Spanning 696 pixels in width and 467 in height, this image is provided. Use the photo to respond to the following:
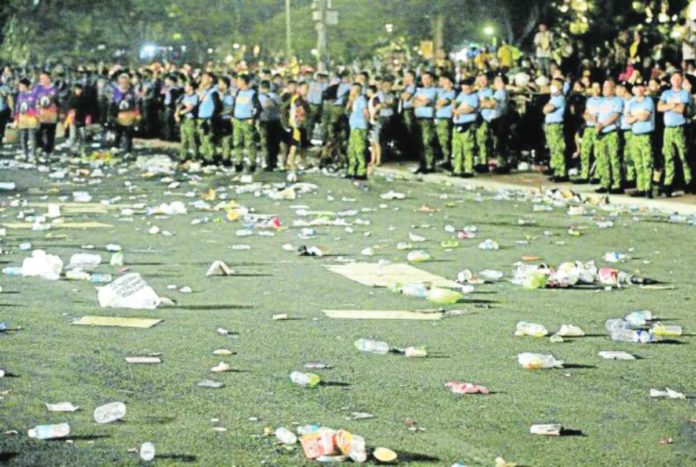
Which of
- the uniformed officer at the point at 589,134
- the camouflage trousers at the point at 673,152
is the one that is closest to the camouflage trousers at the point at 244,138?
the uniformed officer at the point at 589,134

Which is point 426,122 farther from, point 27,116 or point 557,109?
point 27,116

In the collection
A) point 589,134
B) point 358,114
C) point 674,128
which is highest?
point 674,128

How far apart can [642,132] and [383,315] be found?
12061mm

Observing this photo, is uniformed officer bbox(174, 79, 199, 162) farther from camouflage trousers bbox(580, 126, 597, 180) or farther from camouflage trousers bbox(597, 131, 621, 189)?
camouflage trousers bbox(597, 131, 621, 189)

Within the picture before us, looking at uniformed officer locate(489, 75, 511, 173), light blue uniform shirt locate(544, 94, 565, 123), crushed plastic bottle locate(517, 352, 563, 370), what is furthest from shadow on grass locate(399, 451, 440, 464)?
uniformed officer locate(489, 75, 511, 173)

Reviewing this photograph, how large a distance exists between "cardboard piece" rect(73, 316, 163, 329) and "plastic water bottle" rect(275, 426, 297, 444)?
11.4ft

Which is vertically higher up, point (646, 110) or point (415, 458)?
point (646, 110)

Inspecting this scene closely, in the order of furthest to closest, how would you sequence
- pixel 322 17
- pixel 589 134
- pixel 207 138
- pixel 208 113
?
1. pixel 322 17
2. pixel 207 138
3. pixel 208 113
4. pixel 589 134

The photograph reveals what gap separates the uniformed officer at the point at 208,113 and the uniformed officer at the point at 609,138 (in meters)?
10.1

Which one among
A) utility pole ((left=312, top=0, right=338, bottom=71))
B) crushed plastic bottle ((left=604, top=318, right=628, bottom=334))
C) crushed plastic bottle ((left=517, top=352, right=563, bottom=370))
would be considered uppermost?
utility pole ((left=312, top=0, right=338, bottom=71))

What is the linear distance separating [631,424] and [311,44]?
79337mm

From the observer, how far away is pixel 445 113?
96.6 ft

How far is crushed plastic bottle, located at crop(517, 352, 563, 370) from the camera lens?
9742 millimetres

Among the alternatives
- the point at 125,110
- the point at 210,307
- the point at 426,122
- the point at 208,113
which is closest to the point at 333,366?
the point at 210,307
